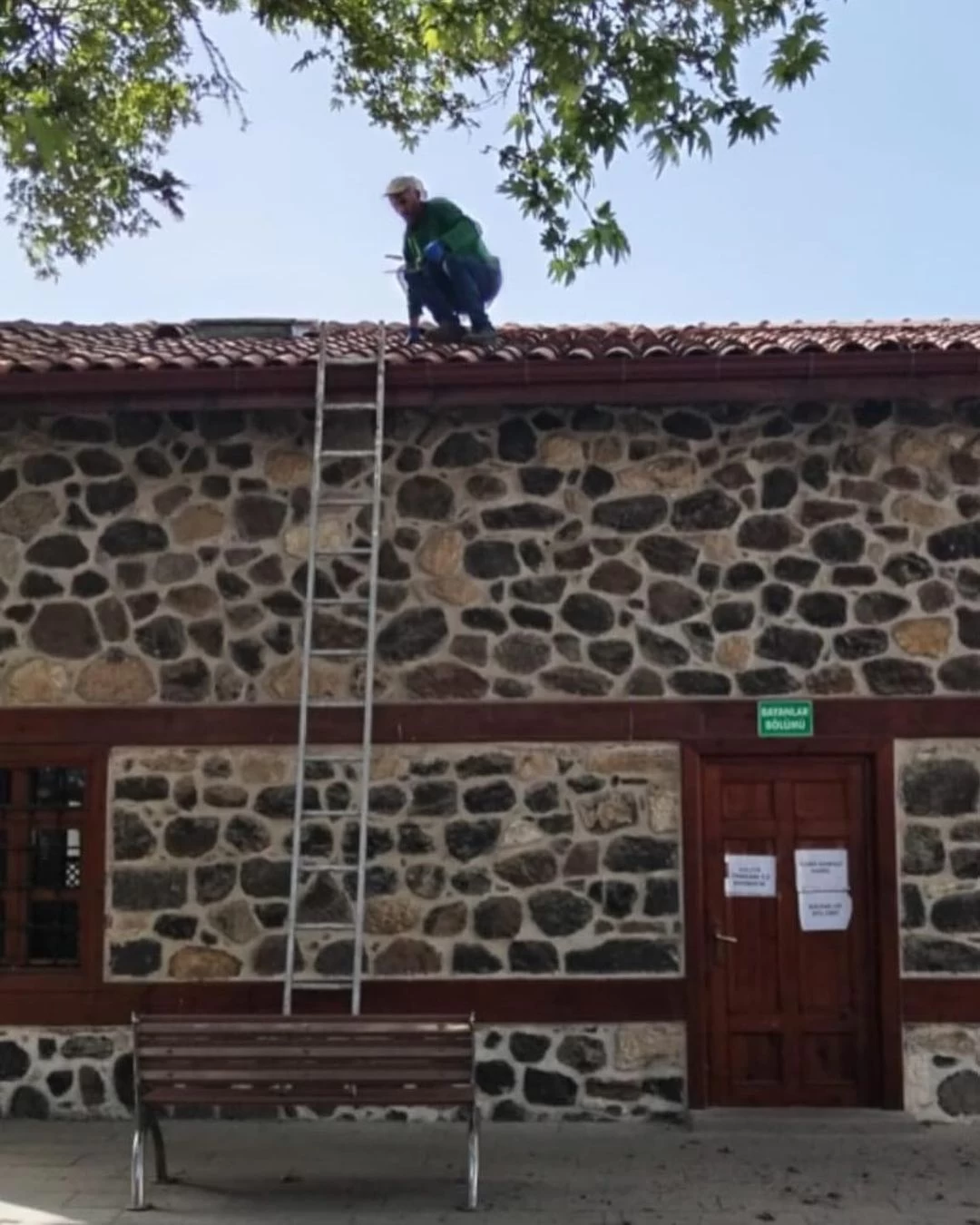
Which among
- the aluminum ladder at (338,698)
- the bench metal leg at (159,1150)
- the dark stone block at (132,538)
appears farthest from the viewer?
the dark stone block at (132,538)

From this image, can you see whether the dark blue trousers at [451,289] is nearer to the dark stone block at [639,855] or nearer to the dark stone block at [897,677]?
the dark stone block at [897,677]

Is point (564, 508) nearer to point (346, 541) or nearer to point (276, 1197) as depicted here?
point (346, 541)

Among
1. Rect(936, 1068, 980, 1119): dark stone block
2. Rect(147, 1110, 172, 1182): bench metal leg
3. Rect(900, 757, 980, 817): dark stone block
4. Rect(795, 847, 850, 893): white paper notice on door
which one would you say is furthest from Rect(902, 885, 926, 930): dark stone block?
Rect(147, 1110, 172, 1182): bench metal leg

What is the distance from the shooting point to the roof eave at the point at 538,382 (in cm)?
835

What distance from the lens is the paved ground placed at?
669 cm

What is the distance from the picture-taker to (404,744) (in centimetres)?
860

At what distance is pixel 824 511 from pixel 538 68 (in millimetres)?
2816

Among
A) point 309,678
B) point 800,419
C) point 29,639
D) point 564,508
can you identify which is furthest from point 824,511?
point 29,639

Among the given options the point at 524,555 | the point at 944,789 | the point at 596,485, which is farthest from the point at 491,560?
the point at 944,789

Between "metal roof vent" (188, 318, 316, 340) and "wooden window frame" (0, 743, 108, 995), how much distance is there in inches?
136

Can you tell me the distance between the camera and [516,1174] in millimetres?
7340

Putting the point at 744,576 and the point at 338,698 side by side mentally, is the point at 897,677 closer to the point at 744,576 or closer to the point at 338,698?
the point at 744,576

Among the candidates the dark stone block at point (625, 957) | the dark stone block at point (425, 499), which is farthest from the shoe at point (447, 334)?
the dark stone block at point (625, 957)

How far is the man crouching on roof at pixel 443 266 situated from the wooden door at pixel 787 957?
10.7ft
